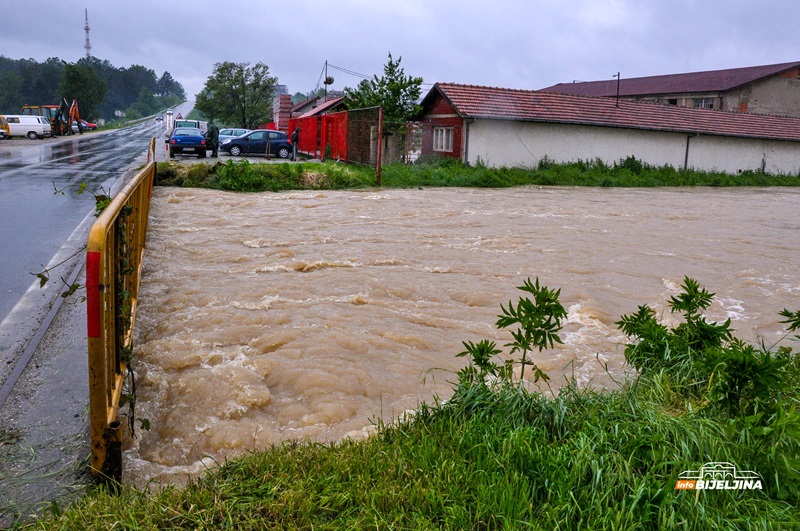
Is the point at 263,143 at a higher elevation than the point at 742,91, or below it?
below

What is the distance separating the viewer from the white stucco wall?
29.0 m

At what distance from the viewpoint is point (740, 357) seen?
3578 mm

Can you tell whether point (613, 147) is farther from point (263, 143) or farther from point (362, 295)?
point (362, 295)

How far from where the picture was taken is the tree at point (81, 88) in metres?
74.6

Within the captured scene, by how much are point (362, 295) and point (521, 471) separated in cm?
489

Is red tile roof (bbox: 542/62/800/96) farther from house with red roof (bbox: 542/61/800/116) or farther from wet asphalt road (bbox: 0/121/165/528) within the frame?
wet asphalt road (bbox: 0/121/165/528)

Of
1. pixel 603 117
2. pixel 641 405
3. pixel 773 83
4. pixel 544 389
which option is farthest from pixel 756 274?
pixel 773 83

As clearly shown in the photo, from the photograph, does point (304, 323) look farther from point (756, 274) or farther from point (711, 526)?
point (756, 274)

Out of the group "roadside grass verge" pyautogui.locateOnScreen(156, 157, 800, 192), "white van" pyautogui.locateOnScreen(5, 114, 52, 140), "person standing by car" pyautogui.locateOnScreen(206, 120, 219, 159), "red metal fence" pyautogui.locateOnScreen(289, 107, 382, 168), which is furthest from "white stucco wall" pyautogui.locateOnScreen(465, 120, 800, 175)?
"white van" pyautogui.locateOnScreen(5, 114, 52, 140)

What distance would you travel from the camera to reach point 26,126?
1786 inches

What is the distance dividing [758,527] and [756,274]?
8775mm
